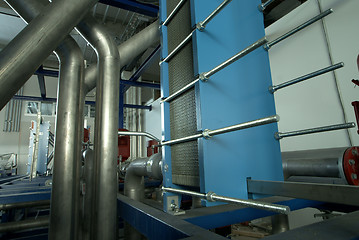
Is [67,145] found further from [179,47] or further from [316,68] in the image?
[316,68]

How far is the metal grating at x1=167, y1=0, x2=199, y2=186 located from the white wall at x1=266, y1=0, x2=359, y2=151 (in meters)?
1.55

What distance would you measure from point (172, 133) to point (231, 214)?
1.30 feet

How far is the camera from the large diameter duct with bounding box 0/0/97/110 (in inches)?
19.2

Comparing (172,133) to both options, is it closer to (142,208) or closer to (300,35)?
(142,208)

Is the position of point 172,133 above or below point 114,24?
below

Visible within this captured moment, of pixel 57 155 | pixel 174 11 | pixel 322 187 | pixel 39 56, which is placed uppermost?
pixel 174 11

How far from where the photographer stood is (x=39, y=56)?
21.5 inches

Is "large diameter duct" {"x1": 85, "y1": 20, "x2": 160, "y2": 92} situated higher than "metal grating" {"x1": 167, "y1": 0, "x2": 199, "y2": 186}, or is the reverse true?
"large diameter duct" {"x1": 85, "y1": 20, "x2": 160, "y2": 92}

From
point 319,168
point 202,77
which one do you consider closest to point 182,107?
point 202,77

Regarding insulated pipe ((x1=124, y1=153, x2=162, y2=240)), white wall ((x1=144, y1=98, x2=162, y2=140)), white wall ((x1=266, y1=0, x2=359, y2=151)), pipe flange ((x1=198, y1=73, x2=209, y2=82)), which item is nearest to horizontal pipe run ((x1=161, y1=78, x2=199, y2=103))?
pipe flange ((x1=198, y1=73, x2=209, y2=82))

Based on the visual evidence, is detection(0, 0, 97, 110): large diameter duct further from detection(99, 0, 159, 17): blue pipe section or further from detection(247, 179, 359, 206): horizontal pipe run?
detection(99, 0, 159, 17): blue pipe section

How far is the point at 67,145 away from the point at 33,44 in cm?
57

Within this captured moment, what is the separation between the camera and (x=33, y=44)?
528 mm

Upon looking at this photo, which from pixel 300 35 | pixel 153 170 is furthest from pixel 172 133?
pixel 300 35
